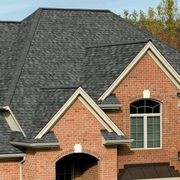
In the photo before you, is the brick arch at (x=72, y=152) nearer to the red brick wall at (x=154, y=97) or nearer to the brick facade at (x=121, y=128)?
the brick facade at (x=121, y=128)

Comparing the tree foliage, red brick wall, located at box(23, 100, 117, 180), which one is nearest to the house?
red brick wall, located at box(23, 100, 117, 180)

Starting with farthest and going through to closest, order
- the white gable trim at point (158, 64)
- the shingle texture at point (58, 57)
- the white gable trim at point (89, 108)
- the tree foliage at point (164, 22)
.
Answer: the tree foliage at point (164, 22) → the white gable trim at point (158, 64) → the shingle texture at point (58, 57) → the white gable trim at point (89, 108)

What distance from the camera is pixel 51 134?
1998 cm

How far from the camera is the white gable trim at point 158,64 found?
22.6 m

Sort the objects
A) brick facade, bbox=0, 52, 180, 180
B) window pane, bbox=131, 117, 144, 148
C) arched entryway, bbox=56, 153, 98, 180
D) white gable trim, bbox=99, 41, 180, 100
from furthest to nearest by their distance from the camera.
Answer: window pane, bbox=131, 117, 144, 148
white gable trim, bbox=99, 41, 180, 100
arched entryway, bbox=56, 153, 98, 180
brick facade, bbox=0, 52, 180, 180

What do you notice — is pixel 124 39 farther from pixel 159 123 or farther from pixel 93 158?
pixel 93 158

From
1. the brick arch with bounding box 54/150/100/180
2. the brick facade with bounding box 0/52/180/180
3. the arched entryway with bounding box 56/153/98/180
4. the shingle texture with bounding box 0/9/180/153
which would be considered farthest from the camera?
the arched entryway with bounding box 56/153/98/180

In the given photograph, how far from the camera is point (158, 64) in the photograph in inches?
927

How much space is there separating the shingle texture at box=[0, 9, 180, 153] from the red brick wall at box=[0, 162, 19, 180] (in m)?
1.50

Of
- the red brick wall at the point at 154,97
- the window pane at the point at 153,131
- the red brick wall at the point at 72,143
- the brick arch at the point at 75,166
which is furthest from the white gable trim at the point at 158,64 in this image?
the brick arch at the point at 75,166

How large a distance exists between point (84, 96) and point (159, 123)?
4874mm

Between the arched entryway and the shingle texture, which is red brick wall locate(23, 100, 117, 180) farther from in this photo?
the arched entryway

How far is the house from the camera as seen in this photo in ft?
66.5

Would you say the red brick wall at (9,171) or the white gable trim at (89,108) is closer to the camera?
the white gable trim at (89,108)
